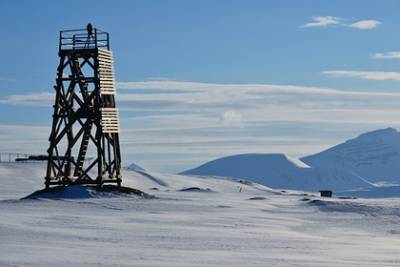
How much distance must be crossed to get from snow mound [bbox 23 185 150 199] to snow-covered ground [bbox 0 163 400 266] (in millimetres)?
1109

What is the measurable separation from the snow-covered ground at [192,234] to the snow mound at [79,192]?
111cm

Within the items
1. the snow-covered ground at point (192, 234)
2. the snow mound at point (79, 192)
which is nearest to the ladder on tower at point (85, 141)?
the snow mound at point (79, 192)

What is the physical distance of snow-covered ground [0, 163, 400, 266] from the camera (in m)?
19.3

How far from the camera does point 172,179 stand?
314 ft

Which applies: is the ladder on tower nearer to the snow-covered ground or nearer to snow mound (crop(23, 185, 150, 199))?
snow mound (crop(23, 185, 150, 199))

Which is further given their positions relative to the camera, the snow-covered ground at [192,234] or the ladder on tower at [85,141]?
the ladder on tower at [85,141]

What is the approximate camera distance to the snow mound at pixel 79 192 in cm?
3948

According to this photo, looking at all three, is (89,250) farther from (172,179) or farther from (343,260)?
(172,179)

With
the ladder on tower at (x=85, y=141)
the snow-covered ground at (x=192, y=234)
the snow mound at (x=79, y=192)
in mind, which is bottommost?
the snow-covered ground at (x=192, y=234)

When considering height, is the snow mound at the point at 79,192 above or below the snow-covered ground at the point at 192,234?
above

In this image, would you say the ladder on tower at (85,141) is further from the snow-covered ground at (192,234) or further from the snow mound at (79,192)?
the snow-covered ground at (192,234)

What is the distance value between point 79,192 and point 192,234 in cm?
1552

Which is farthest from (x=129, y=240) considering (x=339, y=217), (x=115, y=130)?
(x=115, y=130)

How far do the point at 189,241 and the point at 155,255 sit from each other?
3.67m
